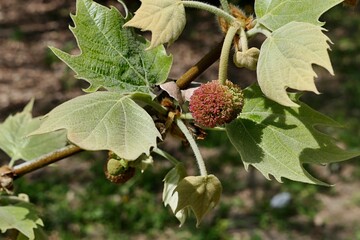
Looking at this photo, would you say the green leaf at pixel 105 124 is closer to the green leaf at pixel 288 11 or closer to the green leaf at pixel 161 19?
the green leaf at pixel 161 19

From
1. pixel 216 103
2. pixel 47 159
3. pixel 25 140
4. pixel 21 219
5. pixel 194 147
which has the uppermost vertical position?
pixel 216 103

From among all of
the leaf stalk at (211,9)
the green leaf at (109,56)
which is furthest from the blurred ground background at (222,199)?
the leaf stalk at (211,9)

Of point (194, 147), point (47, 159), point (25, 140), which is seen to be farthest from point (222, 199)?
point (194, 147)

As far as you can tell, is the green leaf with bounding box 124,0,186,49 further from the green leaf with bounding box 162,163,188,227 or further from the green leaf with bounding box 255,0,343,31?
the green leaf with bounding box 162,163,188,227

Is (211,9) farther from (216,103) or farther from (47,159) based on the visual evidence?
(47,159)

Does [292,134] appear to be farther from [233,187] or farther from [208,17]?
[208,17]

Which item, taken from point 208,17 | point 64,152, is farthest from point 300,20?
point 208,17
